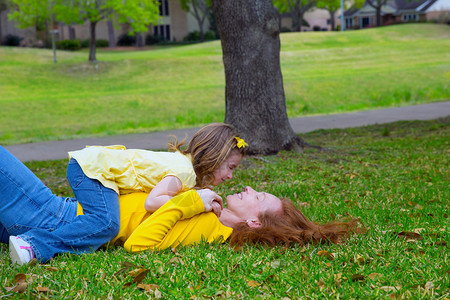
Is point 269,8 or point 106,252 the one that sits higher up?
point 269,8

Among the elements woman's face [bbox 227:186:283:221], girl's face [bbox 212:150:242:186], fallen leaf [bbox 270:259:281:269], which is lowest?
fallen leaf [bbox 270:259:281:269]

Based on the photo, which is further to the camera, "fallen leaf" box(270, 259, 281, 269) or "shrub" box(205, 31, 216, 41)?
"shrub" box(205, 31, 216, 41)

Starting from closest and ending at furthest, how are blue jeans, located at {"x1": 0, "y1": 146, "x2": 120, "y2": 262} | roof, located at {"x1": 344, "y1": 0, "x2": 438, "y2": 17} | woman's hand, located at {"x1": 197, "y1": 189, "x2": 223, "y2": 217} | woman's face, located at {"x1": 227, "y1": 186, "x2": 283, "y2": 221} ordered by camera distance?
blue jeans, located at {"x1": 0, "y1": 146, "x2": 120, "y2": 262}
woman's hand, located at {"x1": 197, "y1": 189, "x2": 223, "y2": 217}
woman's face, located at {"x1": 227, "y1": 186, "x2": 283, "y2": 221}
roof, located at {"x1": 344, "y1": 0, "x2": 438, "y2": 17}

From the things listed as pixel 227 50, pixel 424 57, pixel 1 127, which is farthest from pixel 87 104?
pixel 424 57

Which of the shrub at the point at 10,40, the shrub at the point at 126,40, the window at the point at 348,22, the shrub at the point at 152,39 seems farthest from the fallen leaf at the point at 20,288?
the window at the point at 348,22

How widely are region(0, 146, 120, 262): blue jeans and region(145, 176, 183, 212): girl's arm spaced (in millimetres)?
262

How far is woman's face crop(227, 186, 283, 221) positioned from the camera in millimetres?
4273

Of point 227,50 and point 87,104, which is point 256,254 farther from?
point 87,104

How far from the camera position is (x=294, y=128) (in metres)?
14.5

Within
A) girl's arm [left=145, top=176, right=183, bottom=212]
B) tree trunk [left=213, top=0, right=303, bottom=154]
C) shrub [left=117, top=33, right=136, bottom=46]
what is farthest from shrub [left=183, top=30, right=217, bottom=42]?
girl's arm [left=145, top=176, right=183, bottom=212]

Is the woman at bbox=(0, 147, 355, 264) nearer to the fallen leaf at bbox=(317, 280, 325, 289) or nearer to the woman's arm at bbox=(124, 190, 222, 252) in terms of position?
the woman's arm at bbox=(124, 190, 222, 252)

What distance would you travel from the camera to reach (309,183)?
6.92 metres

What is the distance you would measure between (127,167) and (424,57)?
3413cm

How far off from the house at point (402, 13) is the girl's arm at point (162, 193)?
5607 centimetres
